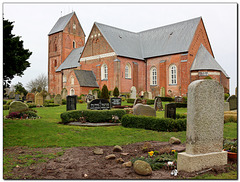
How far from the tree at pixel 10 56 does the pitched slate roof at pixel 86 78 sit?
2624 centimetres

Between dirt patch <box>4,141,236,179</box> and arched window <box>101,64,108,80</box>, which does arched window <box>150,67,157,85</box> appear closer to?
arched window <box>101,64,108,80</box>

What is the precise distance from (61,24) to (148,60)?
25.3m

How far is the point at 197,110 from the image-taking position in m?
5.18

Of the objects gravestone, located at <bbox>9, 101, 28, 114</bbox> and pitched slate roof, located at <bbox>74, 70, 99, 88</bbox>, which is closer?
gravestone, located at <bbox>9, 101, 28, 114</bbox>

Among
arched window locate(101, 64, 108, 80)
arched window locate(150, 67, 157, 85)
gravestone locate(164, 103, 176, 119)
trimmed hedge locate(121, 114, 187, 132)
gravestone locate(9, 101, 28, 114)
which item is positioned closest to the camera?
trimmed hedge locate(121, 114, 187, 132)

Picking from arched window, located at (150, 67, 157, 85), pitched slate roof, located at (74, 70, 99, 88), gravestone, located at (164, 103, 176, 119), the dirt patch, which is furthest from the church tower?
the dirt patch

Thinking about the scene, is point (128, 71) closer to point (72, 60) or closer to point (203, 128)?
point (72, 60)

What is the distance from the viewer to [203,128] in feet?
17.3

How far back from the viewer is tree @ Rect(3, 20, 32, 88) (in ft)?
30.4

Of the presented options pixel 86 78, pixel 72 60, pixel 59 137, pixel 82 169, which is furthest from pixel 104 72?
pixel 82 169

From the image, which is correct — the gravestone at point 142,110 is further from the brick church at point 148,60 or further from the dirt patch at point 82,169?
the brick church at point 148,60

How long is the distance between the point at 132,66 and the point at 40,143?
3097 cm

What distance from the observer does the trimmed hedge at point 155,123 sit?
10047 mm

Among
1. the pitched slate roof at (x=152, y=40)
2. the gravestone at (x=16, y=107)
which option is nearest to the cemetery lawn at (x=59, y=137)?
the gravestone at (x=16, y=107)
